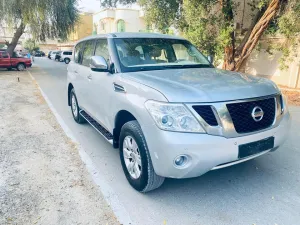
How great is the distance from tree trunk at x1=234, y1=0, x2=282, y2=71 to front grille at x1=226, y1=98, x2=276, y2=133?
22.9 ft

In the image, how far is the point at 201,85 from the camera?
2.74 metres

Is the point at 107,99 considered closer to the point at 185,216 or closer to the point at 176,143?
the point at 176,143

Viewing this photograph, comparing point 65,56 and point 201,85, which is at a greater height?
point 65,56

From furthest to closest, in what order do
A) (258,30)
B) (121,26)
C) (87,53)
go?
(121,26)
(258,30)
(87,53)

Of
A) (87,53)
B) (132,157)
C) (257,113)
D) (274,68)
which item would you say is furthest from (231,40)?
(132,157)

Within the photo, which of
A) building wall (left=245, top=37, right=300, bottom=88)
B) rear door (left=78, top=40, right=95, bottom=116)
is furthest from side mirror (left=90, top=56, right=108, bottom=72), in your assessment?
building wall (left=245, top=37, right=300, bottom=88)

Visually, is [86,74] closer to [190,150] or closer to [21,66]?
[190,150]

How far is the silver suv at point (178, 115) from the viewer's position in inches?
97.3

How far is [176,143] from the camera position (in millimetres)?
2408

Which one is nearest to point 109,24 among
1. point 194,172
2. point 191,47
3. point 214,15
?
point 214,15

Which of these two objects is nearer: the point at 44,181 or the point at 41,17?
the point at 44,181

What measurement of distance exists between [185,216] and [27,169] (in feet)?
7.93

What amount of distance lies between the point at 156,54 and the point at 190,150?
199 cm

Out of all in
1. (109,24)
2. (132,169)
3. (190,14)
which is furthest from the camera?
(109,24)
